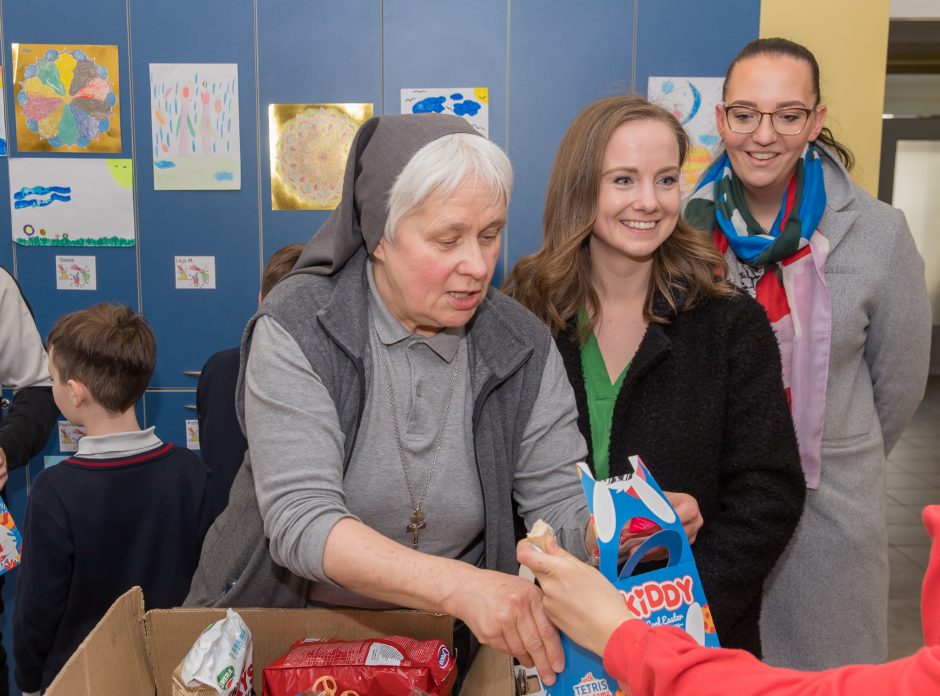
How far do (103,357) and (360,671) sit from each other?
1.38 meters

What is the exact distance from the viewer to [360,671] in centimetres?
113

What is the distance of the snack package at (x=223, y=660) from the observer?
105 cm

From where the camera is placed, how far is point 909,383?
2.07m

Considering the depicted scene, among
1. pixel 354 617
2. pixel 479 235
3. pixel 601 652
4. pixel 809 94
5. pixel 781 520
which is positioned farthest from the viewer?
pixel 809 94

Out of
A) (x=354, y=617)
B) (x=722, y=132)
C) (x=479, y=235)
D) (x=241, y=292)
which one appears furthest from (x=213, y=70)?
(x=354, y=617)

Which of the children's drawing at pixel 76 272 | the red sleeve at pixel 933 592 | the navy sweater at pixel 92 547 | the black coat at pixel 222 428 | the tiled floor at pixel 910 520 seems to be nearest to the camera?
the red sleeve at pixel 933 592

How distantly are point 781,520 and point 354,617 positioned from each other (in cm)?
92

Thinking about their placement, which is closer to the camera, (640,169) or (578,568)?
(578,568)

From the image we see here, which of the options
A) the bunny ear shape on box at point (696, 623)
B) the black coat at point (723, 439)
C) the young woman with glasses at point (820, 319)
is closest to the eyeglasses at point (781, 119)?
the young woman with glasses at point (820, 319)

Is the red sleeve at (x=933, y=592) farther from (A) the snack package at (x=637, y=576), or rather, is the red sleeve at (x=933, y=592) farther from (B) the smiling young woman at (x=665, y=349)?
(B) the smiling young woman at (x=665, y=349)

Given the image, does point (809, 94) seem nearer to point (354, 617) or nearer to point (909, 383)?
point (909, 383)

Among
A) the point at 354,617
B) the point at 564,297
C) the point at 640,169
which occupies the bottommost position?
the point at 354,617

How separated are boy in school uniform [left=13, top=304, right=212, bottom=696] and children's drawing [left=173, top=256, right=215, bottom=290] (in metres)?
1.18

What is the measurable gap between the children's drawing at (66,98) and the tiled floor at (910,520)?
4.11 metres
